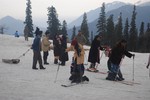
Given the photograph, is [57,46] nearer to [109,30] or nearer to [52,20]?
[52,20]

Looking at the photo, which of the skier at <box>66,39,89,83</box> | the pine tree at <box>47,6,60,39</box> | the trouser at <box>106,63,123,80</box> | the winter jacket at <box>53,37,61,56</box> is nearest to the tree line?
the pine tree at <box>47,6,60,39</box>

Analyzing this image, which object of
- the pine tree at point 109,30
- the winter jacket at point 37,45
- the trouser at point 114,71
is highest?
the pine tree at point 109,30

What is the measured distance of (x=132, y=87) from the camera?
1358 centimetres

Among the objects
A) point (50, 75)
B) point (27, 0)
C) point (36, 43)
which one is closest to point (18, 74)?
point (50, 75)

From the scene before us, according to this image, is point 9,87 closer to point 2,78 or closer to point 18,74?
point 2,78

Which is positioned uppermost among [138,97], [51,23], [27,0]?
[27,0]

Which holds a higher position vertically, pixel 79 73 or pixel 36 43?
pixel 36 43

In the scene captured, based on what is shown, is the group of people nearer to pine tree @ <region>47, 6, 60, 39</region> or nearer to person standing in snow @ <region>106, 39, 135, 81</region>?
person standing in snow @ <region>106, 39, 135, 81</region>

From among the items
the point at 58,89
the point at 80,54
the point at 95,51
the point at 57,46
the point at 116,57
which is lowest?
the point at 58,89

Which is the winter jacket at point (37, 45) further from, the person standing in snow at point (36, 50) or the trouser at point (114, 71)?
the trouser at point (114, 71)

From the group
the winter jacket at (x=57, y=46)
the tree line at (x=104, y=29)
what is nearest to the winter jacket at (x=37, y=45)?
the winter jacket at (x=57, y=46)

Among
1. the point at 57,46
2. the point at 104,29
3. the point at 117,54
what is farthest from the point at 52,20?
the point at 117,54

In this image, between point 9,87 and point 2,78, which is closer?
point 9,87

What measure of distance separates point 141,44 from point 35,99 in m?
94.5
